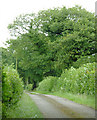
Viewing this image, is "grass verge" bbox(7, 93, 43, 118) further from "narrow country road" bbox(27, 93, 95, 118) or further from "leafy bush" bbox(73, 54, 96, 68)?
"leafy bush" bbox(73, 54, 96, 68)

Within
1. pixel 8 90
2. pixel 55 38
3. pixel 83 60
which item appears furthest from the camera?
pixel 55 38

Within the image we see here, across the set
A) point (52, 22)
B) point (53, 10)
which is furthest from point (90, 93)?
point (53, 10)

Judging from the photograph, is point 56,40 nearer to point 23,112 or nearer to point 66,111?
point 66,111

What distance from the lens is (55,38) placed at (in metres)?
24.9

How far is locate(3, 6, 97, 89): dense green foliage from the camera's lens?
22891 mm

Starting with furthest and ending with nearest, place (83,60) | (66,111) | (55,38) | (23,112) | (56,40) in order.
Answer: (55,38) → (56,40) → (83,60) → (66,111) → (23,112)

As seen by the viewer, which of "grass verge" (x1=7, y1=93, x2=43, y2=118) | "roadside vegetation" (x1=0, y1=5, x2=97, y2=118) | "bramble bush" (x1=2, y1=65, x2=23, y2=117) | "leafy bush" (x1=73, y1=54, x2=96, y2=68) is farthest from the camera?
"roadside vegetation" (x1=0, y1=5, x2=97, y2=118)

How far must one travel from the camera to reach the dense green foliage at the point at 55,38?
901 inches

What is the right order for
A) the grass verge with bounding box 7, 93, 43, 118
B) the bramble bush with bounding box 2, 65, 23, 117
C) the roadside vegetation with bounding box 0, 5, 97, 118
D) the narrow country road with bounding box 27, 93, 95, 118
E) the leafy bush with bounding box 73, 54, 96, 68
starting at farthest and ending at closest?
1. the roadside vegetation with bounding box 0, 5, 97, 118
2. the leafy bush with bounding box 73, 54, 96, 68
3. the narrow country road with bounding box 27, 93, 95, 118
4. the grass verge with bounding box 7, 93, 43, 118
5. the bramble bush with bounding box 2, 65, 23, 117

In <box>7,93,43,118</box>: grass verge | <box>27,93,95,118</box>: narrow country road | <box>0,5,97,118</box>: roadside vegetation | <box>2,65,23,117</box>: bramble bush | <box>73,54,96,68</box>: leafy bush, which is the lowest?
<box>27,93,95,118</box>: narrow country road

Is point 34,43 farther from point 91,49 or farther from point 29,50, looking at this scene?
point 91,49

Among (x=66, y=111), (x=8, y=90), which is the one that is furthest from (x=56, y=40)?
(x=8, y=90)

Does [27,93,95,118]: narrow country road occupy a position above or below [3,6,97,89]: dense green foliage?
below

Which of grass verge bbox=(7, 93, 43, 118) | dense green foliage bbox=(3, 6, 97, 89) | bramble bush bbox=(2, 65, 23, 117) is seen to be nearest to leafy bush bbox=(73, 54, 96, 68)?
A: dense green foliage bbox=(3, 6, 97, 89)
